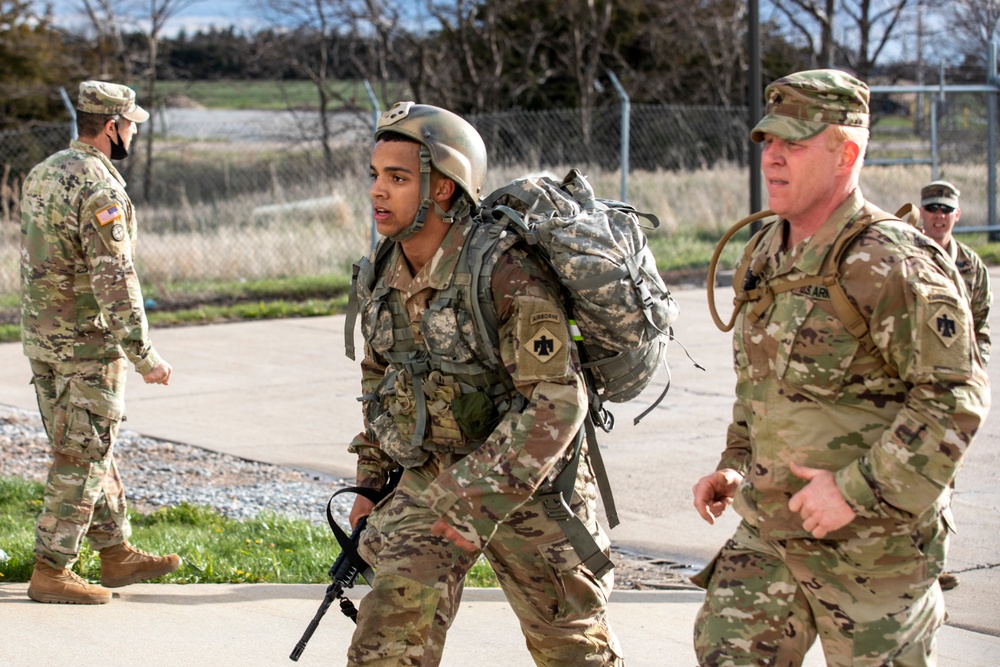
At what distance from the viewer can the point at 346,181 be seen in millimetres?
16875

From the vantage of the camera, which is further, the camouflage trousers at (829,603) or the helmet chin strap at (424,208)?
the helmet chin strap at (424,208)

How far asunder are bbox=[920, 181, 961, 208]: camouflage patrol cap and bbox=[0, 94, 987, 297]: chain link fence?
374 inches

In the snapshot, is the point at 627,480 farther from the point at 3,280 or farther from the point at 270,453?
the point at 3,280

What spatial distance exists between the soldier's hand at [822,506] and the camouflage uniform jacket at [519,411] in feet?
2.10

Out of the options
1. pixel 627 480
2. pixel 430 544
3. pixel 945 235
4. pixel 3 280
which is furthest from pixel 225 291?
pixel 430 544

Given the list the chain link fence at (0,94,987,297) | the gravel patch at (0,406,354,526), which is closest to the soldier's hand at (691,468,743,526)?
the gravel patch at (0,406,354,526)

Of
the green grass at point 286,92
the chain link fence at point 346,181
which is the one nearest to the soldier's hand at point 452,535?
the chain link fence at point 346,181

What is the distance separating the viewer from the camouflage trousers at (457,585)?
3059 millimetres

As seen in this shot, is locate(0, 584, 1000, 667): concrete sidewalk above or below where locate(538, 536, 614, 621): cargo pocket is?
below

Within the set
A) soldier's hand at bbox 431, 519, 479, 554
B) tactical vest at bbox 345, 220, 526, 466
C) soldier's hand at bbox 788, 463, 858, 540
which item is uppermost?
tactical vest at bbox 345, 220, 526, 466

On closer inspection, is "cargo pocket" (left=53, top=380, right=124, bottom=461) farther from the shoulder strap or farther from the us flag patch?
the shoulder strap

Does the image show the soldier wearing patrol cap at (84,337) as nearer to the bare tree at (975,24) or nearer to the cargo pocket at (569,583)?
the cargo pocket at (569,583)

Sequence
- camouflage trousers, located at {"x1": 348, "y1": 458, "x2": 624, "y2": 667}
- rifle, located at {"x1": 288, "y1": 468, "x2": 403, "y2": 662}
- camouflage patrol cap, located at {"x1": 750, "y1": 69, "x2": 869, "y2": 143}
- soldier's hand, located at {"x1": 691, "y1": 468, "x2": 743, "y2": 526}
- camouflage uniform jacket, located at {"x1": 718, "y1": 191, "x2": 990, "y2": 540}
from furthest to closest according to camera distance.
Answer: rifle, located at {"x1": 288, "y1": 468, "x2": 403, "y2": 662} < camouflage trousers, located at {"x1": 348, "y1": 458, "x2": 624, "y2": 667} < soldier's hand, located at {"x1": 691, "y1": 468, "x2": 743, "y2": 526} < camouflage patrol cap, located at {"x1": 750, "y1": 69, "x2": 869, "y2": 143} < camouflage uniform jacket, located at {"x1": 718, "y1": 191, "x2": 990, "y2": 540}

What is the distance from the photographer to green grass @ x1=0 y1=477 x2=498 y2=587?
505 centimetres
